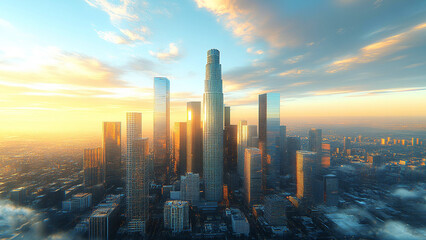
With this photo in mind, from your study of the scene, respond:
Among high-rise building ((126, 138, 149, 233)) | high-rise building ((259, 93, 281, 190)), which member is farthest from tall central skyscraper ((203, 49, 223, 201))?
high-rise building ((126, 138, 149, 233))

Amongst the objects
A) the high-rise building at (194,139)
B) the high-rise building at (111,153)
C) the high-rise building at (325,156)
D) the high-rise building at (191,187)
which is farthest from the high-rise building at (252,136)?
the high-rise building at (111,153)

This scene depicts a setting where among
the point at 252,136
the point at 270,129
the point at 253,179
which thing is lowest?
the point at 253,179

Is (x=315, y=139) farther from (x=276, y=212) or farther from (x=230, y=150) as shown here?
(x=276, y=212)

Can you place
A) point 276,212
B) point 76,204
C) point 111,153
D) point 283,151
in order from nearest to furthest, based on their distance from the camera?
point 276,212
point 76,204
point 111,153
point 283,151

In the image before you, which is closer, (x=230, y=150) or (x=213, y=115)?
(x=213, y=115)

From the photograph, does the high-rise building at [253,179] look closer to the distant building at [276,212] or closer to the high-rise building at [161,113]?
the distant building at [276,212]

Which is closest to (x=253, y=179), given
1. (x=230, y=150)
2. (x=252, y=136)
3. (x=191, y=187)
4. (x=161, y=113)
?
(x=191, y=187)
